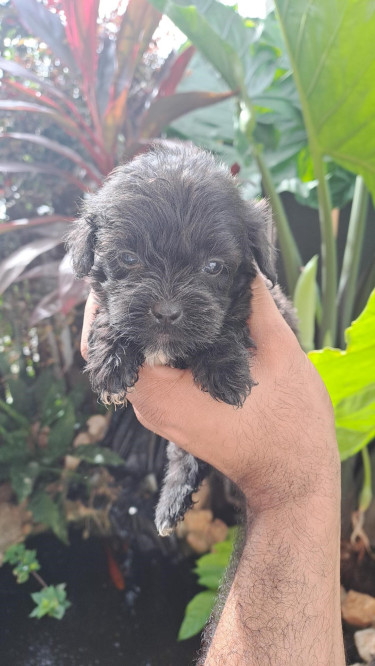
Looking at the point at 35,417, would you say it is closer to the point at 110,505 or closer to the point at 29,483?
the point at 29,483

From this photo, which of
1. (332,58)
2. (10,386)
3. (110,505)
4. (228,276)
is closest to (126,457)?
(110,505)

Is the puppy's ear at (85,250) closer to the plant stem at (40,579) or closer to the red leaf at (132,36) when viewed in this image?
the red leaf at (132,36)

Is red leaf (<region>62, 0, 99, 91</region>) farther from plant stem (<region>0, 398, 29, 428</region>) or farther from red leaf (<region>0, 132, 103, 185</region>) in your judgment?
plant stem (<region>0, 398, 29, 428</region>)

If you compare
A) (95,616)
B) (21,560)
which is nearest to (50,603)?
(95,616)

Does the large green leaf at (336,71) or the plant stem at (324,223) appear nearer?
the large green leaf at (336,71)

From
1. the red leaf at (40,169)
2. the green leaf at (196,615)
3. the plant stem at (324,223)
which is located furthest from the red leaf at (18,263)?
the green leaf at (196,615)

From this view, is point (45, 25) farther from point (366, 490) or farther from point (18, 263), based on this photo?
point (366, 490)
